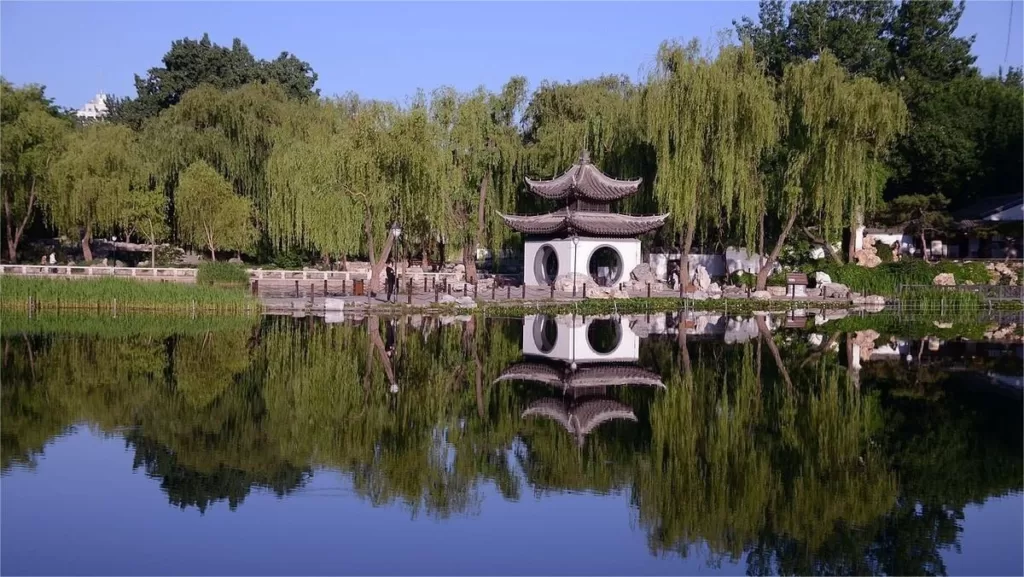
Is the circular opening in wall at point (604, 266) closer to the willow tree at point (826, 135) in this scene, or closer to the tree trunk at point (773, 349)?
the willow tree at point (826, 135)

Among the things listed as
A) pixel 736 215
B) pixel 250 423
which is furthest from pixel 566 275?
pixel 250 423

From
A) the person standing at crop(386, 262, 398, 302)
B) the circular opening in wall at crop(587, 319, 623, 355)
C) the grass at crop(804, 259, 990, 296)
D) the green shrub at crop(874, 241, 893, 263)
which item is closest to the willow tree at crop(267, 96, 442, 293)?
the person standing at crop(386, 262, 398, 302)

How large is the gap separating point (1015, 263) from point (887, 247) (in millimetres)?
4943

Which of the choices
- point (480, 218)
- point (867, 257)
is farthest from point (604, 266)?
point (867, 257)

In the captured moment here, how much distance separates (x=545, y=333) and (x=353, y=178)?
876 cm

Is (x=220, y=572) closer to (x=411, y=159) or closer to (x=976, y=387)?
(x=976, y=387)

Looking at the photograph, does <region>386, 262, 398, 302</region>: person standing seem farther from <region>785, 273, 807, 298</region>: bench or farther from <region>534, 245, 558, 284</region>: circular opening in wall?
<region>785, 273, 807, 298</region>: bench

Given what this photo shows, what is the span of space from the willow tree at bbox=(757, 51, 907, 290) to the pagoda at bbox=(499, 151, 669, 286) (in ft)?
13.6

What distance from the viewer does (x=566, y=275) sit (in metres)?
32.6

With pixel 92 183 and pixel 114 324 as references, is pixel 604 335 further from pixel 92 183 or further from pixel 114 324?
pixel 92 183

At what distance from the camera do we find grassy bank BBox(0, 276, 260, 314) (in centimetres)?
2438

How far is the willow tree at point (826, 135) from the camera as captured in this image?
3053cm

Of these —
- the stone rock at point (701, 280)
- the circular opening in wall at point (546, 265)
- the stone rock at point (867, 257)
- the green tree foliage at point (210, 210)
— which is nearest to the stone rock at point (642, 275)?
the stone rock at point (701, 280)

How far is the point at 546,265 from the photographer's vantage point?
35.0 meters
